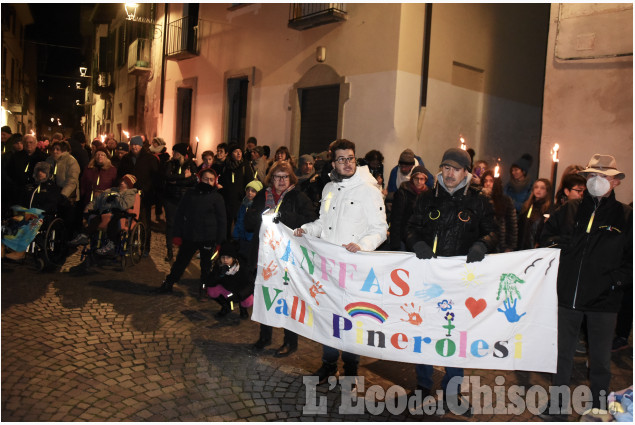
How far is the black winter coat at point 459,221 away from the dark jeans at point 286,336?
5.77 ft

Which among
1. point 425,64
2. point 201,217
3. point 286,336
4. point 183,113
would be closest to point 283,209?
point 286,336

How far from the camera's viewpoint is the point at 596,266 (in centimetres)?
422

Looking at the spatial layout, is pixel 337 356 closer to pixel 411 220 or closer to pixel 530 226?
pixel 411 220

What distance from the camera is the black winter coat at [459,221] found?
4348 mm

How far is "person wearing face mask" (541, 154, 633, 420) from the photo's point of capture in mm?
4203

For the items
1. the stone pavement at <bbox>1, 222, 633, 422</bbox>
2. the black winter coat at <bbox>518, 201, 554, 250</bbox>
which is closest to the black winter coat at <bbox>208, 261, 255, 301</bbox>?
the stone pavement at <bbox>1, 222, 633, 422</bbox>

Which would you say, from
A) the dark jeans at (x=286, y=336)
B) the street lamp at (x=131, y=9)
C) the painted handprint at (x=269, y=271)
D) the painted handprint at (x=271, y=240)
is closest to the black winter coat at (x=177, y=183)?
the dark jeans at (x=286, y=336)

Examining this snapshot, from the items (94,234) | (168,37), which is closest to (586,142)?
(94,234)

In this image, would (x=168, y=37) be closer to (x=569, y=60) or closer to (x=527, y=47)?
(x=527, y=47)

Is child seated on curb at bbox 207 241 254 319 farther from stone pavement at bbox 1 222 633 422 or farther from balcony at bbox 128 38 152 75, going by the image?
balcony at bbox 128 38 152 75

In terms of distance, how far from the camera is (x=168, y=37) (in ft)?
67.4

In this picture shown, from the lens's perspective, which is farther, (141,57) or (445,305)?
(141,57)

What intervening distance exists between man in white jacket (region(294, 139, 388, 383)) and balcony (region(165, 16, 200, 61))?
15273 millimetres

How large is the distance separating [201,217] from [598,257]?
192 inches
